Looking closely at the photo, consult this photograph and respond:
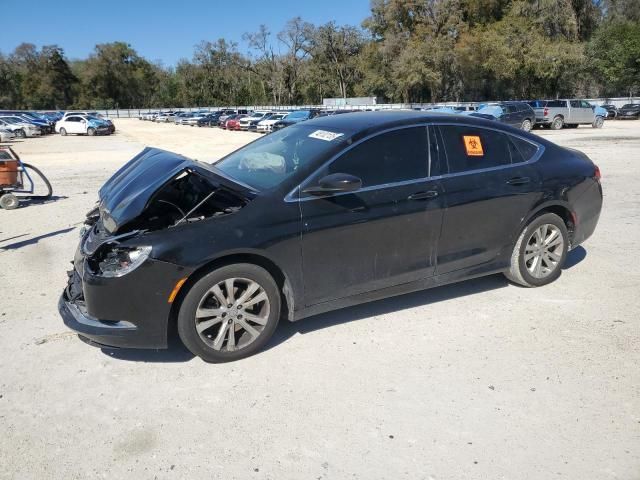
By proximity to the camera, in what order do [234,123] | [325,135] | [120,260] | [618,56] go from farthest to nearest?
1. [618,56]
2. [234,123]
3. [325,135]
4. [120,260]

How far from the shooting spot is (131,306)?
3.37 metres

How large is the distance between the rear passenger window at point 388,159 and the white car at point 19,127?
3819 cm

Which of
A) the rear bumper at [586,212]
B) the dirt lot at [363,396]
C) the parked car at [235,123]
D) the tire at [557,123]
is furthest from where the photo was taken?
the parked car at [235,123]

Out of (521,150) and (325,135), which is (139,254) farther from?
(521,150)

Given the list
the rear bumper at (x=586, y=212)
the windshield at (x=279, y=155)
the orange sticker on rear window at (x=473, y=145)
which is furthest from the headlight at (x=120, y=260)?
the rear bumper at (x=586, y=212)

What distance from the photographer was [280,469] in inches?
105

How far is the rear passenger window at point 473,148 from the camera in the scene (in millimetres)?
4363

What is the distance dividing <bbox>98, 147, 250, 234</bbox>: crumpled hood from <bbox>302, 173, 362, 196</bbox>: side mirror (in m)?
0.52

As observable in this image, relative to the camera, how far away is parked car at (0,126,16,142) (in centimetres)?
3331

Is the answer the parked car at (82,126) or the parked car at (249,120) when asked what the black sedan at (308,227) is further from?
the parked car at (249,120)

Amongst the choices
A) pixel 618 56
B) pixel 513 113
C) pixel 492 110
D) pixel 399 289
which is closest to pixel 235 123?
pixel 492 110

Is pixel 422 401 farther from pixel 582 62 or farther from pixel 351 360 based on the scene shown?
pixel 582 62

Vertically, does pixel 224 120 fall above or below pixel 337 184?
below

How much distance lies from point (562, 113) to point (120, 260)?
32.1m
